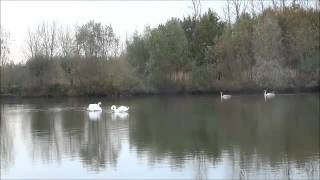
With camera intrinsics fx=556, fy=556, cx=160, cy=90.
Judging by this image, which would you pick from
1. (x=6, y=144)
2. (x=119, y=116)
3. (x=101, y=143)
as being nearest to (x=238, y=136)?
(x=101, y=143)

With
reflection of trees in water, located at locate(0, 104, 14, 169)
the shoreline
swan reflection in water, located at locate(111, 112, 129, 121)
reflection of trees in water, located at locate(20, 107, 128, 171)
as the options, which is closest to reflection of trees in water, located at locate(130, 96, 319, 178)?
swan reflection in water, located at locate(111, 112, 129, 121)

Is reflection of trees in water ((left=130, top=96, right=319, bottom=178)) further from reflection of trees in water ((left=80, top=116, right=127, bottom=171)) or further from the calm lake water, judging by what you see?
reflection of trees in water ((left=80, top=116, right=127, bottom=171))

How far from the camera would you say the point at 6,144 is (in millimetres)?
22344

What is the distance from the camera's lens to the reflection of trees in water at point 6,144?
18.1m

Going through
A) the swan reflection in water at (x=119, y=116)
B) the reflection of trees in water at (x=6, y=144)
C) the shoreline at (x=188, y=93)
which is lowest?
the reflection of trees in water at (x=6, y=144)

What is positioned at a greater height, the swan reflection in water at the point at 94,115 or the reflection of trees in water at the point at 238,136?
the swan reflection in water at the point at 94,115

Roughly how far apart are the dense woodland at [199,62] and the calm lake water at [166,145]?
21.0 metres

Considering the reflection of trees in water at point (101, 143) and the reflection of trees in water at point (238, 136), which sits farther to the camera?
the reflection of trees in water at point (101, 143)

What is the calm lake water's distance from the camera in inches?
607

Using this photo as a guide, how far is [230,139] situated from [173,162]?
4860 millimetres

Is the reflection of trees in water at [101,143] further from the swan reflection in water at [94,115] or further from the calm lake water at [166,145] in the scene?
the swan reflection in water at [94,115]

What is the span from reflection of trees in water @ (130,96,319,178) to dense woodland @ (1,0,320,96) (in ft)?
65.1

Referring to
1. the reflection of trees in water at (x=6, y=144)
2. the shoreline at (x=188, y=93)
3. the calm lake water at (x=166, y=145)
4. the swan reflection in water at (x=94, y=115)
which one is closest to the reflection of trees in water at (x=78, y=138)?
the calm lake water at (x=166, y=145)

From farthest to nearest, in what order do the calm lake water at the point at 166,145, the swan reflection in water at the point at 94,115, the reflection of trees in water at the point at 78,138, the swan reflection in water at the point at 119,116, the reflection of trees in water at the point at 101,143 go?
the swan reflection in water at the point at 94,115
the swan reflection in water at the point at 119,116
the reflection of trees in water at the point at 78,138
the reflection of trees in water at the point at 101,143
the calm lake water at the point at 166,145
